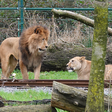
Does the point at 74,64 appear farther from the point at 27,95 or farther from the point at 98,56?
the point at 98,56

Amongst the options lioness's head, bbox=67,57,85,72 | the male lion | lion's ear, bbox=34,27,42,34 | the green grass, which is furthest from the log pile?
lion's ear, bbox=34,27,42,34

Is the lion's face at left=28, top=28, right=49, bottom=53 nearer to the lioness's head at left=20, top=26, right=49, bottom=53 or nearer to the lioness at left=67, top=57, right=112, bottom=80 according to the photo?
the lioness's head at left=20, top=26, right=49, bottom=53

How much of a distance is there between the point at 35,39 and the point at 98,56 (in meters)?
4.81

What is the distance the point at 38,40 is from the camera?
7.48 m

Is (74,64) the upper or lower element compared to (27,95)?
upper

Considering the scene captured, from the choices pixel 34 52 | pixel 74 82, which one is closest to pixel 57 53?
pixel 34 52

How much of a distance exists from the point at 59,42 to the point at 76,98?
6.69 metres

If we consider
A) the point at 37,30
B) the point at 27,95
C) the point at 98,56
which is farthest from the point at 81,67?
the point at 98,56

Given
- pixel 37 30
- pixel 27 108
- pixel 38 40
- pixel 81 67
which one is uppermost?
pixel 37 30

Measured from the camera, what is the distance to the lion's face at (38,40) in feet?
24.4

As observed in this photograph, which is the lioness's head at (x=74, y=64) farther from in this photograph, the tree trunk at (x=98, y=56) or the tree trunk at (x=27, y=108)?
the tree trunk at (x=98, y=56)

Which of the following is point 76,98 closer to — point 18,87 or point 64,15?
point 64,15

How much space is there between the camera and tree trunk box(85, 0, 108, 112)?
2.80 metres

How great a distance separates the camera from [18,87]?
588cm
